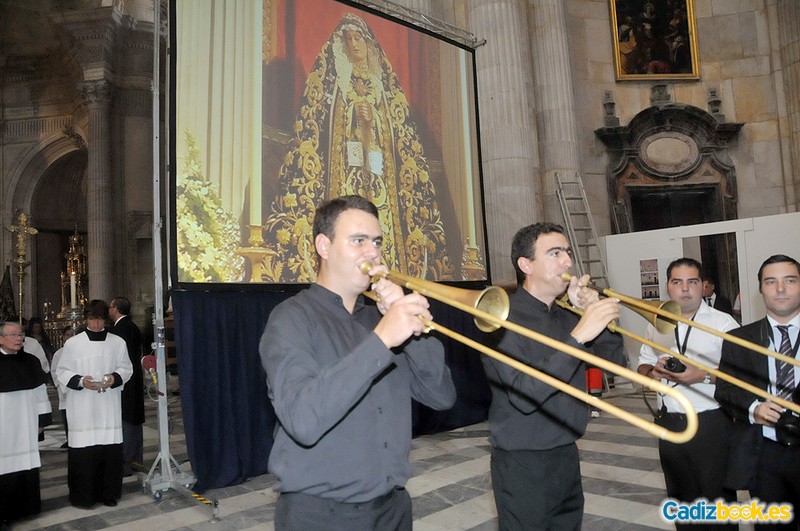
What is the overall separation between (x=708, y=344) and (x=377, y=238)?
229 cm

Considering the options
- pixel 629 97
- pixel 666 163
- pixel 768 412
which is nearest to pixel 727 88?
pixel 629 97

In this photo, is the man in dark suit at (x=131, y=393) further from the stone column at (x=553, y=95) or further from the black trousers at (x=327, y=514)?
the stone column at (x=553, y=95)

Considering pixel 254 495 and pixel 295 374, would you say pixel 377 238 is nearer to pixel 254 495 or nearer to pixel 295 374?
pixel 295 374

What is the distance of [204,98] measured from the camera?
5582mm

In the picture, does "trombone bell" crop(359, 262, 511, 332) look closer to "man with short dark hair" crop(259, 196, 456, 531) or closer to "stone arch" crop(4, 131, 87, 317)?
"man with short dark hair" crop(259, 196, 456, 531)

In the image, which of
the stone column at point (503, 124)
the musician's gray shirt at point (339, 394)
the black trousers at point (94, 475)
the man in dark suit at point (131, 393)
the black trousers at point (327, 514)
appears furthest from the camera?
the stone column at point (503, 124)

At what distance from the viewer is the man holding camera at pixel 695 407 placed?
304 centimetres

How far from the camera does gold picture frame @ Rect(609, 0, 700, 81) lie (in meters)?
13.5

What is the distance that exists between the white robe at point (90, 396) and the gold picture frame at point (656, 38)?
12.2 metres

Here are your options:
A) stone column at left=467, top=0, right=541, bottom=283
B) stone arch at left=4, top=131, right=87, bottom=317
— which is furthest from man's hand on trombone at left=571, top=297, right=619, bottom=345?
stone arch at left=4, top=131, right=87, bottom=317

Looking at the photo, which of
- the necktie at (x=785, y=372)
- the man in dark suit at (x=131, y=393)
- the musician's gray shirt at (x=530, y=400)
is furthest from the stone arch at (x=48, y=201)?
the necktie at (x=785, y=372)

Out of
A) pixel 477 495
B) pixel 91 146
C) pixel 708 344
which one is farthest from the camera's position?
pixel 91 146

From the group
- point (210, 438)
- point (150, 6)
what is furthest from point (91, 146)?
point (210, 438)

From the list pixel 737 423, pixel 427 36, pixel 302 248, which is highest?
pixel 427 36
